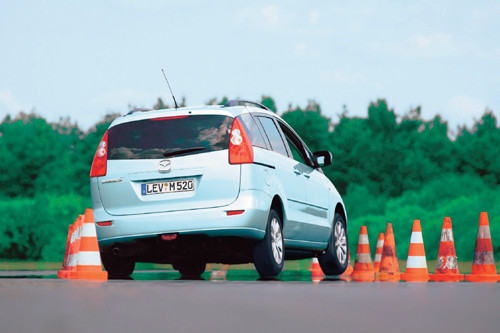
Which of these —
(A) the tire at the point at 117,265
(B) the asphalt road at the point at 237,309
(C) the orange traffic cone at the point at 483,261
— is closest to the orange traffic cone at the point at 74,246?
(A) the tire at the point at 117,265

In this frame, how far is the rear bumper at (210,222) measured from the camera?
32.1ft

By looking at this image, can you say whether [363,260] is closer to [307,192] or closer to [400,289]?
[307,192]

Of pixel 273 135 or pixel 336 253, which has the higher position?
pixel 273 135

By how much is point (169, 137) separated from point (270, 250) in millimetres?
1613

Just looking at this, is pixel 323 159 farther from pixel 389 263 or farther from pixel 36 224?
pixel 36 224

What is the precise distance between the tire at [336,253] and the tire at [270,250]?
2.20 meters

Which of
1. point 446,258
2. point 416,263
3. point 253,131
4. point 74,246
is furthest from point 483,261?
point 74,246

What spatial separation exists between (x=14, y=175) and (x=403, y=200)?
69.0ft

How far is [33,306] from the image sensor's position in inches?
241

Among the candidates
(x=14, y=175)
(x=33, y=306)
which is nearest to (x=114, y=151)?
(x=33, y=306)

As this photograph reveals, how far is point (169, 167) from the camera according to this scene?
9.90 metres

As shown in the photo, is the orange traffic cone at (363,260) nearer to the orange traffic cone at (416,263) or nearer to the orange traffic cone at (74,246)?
the orange traffic cone at (416,263)

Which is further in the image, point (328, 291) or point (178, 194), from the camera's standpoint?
point (178, 194)

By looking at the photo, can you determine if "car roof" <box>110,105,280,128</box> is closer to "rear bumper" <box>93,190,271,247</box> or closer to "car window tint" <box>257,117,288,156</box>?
"car window tint" <box>257,117,288,156</box>
